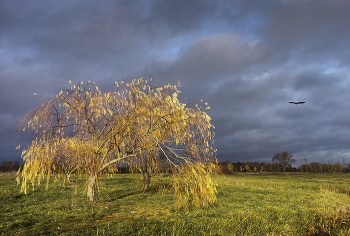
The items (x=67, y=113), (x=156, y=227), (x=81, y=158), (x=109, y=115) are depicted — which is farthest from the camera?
(x=81, y=158)

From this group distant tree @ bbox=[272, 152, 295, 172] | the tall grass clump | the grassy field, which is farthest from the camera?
distant tree @ bbox=[272, 152, 295, 172]

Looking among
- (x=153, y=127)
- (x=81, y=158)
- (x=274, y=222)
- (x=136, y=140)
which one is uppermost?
(x=153, y=127)

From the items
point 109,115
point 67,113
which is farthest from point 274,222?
point 67,113

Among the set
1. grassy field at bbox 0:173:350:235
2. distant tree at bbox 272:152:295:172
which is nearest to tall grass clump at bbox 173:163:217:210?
grassy field at bbox 0:173:350:235

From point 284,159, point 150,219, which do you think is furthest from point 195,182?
point 284,159

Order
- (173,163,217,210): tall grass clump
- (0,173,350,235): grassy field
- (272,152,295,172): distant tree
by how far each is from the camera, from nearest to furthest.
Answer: (0,173,350,235): grassy field < (173,163,217,210): tall grass clump < (272,152,295,172): distant tree

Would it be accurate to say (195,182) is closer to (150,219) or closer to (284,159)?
(150,219)

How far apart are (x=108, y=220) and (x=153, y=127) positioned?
3475 mm

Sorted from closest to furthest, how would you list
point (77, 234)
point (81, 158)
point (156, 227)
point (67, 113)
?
point (77, 234) → point (156, 227) → point (67, 113) → point (81, 158)

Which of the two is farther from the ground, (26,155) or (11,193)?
(26,155)

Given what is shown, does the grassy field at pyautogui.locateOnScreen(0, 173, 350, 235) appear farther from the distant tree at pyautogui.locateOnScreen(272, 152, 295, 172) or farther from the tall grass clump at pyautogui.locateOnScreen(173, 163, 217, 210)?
the distant tree at pyautogui.locateOnScreen(272, 152, 295, 172)

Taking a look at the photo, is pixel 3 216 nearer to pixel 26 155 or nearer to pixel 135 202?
pixel 26 155

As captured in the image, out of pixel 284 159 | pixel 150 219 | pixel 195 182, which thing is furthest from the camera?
pixel 284 159

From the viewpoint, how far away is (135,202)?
351 inches
